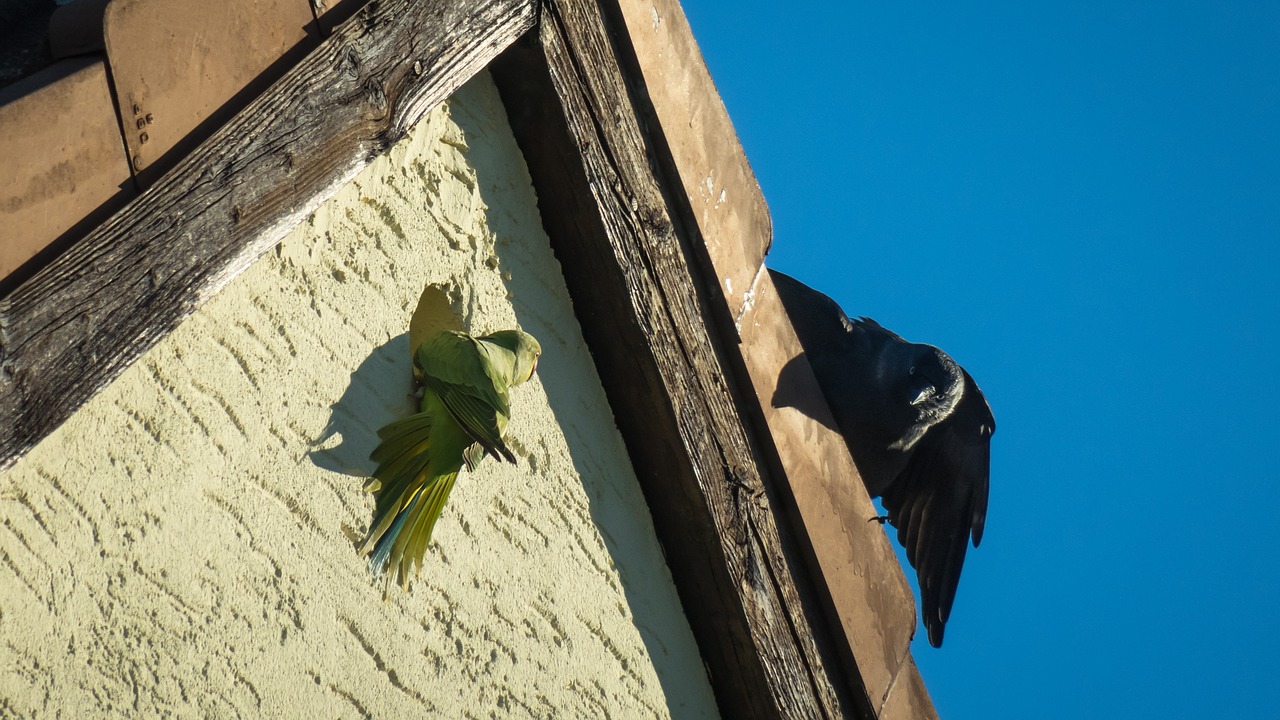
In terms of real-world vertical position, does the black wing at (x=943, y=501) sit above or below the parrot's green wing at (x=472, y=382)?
above

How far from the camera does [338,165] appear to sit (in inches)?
63.5

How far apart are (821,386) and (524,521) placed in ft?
3.23

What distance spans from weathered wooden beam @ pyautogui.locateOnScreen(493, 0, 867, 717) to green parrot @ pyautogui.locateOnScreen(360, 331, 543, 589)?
37 cm

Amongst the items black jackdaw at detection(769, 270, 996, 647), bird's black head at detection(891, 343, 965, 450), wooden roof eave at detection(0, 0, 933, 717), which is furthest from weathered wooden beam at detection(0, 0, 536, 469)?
bird's black head at detection(891, 343, 965, 450)

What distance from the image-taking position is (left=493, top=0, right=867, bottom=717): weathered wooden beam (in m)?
2.07

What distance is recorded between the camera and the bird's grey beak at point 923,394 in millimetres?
2855

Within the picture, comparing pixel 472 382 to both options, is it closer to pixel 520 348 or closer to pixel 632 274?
pixel 520 348

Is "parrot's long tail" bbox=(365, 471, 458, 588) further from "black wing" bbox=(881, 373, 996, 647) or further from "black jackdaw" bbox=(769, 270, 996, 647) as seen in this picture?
"black wing" bbox=(881, 373, 996, 647)

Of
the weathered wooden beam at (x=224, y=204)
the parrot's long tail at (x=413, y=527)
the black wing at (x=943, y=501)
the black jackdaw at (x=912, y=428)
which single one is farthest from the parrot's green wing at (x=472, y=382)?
the black wing at (x=943, y=501)

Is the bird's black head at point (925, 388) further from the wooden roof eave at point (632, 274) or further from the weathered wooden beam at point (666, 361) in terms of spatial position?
the weathered wooden beam at point (666, 361)

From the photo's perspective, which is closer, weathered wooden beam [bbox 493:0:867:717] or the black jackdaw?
weathered wooden beam [bbox 493:0:867:717]

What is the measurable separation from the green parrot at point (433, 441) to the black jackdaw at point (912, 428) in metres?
1.11

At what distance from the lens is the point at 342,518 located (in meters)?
1.74

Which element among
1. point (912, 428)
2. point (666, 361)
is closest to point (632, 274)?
point (666, 361)
